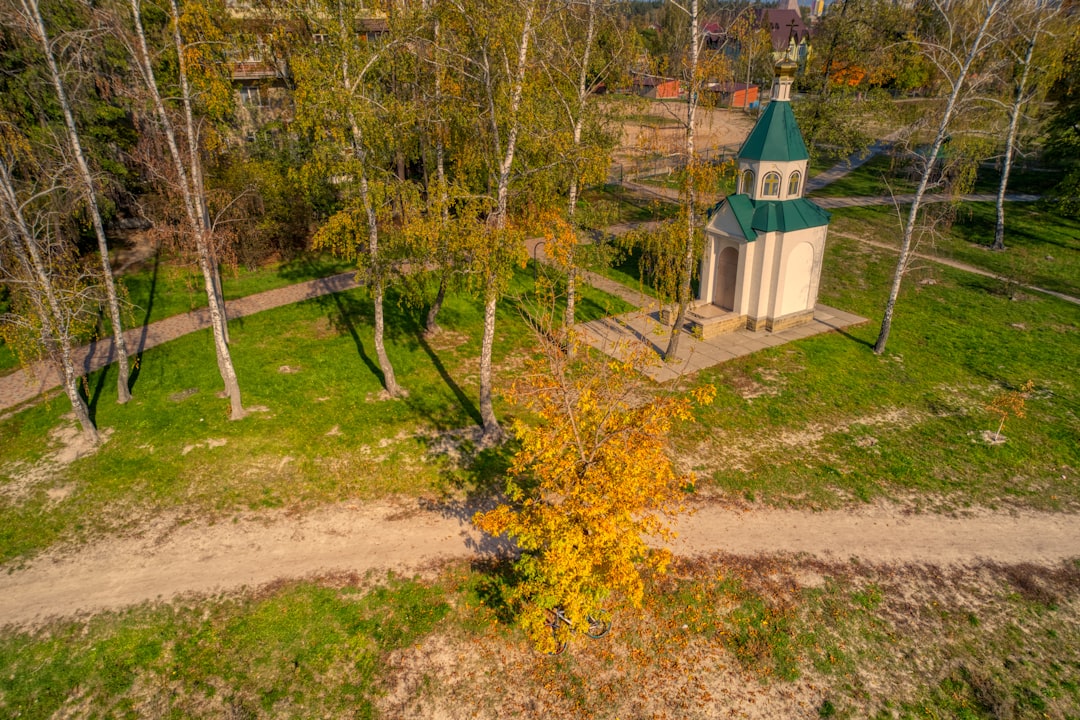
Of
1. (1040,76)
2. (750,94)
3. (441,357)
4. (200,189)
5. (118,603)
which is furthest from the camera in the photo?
(750,94)

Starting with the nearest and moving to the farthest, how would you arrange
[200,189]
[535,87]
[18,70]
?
[200,189] → [535,87] → [18,70]

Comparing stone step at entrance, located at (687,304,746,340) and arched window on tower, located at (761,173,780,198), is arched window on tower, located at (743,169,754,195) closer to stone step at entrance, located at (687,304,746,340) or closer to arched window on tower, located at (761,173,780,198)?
arched window on tower, located at (761,173,780,198)

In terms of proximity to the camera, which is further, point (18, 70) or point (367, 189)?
point (18, 70)

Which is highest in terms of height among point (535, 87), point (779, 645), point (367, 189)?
point (535, 87)

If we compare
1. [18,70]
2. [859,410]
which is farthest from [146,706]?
[18,70]

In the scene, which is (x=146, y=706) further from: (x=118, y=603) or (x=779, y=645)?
(x=779, y=645)

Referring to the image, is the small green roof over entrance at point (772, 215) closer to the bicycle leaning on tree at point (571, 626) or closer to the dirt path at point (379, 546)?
the dirt path at point (379, 546)

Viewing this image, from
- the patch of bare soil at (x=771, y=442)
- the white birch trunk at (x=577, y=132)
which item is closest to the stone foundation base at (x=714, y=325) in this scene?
the patch of bare soil at (x=771, y=442)
